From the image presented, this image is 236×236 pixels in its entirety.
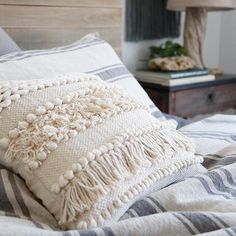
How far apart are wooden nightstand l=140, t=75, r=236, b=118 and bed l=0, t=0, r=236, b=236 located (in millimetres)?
498

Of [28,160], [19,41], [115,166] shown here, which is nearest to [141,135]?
[115,166]

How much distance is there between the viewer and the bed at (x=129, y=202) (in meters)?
0.56

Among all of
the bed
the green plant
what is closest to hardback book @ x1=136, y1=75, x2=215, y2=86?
the green plant

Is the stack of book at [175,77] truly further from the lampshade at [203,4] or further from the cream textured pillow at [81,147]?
the cream textured pillow at [81,147]

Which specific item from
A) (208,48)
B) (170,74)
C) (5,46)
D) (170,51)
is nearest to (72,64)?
(5,46)

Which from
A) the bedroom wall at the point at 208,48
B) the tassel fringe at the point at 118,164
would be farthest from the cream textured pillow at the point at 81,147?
the bedroom wall at the point at 208,48

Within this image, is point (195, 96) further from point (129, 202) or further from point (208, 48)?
point (129, 202)

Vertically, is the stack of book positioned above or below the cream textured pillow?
below

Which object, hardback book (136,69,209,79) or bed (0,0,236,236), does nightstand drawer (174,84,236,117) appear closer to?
hardback book (136,69,209,79)

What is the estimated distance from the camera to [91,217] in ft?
1.95

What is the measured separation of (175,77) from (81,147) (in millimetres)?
1239

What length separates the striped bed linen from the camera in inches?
21.3

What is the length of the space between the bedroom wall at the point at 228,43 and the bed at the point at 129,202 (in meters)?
1.42

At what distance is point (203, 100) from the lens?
1908 millimetres
